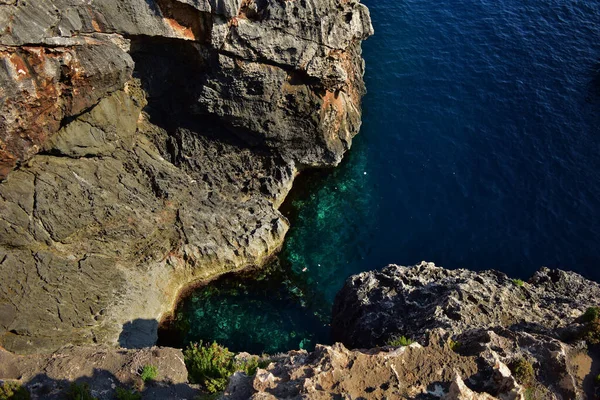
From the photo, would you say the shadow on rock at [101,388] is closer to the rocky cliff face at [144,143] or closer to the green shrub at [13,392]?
the green shrub at [13,392]

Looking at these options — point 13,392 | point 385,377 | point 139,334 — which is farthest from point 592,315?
point 139,334

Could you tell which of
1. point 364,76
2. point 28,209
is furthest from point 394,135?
point 28,209

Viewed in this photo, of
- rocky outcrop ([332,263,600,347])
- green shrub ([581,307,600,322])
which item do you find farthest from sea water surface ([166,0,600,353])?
green shrub ([581,307,600,322])

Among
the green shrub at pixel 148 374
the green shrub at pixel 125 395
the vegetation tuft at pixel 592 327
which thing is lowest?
the green shrub at pixel 148 374

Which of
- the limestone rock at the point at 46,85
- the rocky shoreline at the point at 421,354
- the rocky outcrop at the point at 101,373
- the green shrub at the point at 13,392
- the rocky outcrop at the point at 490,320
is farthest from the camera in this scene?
the limestone rock at the point at 46,85

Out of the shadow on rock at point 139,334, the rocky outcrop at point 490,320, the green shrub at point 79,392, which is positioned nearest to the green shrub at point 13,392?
the green shrub at point 79,392

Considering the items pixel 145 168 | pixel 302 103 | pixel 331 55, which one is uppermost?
pixel 331 55

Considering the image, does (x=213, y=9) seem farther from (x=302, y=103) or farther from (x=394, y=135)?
(x=394, y=135)

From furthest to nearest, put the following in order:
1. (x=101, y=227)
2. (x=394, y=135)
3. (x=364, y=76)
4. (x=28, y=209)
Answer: (x=364, y=76) → (x=394, y=135) → (x=101, y=227) → (x=28, y=209)
